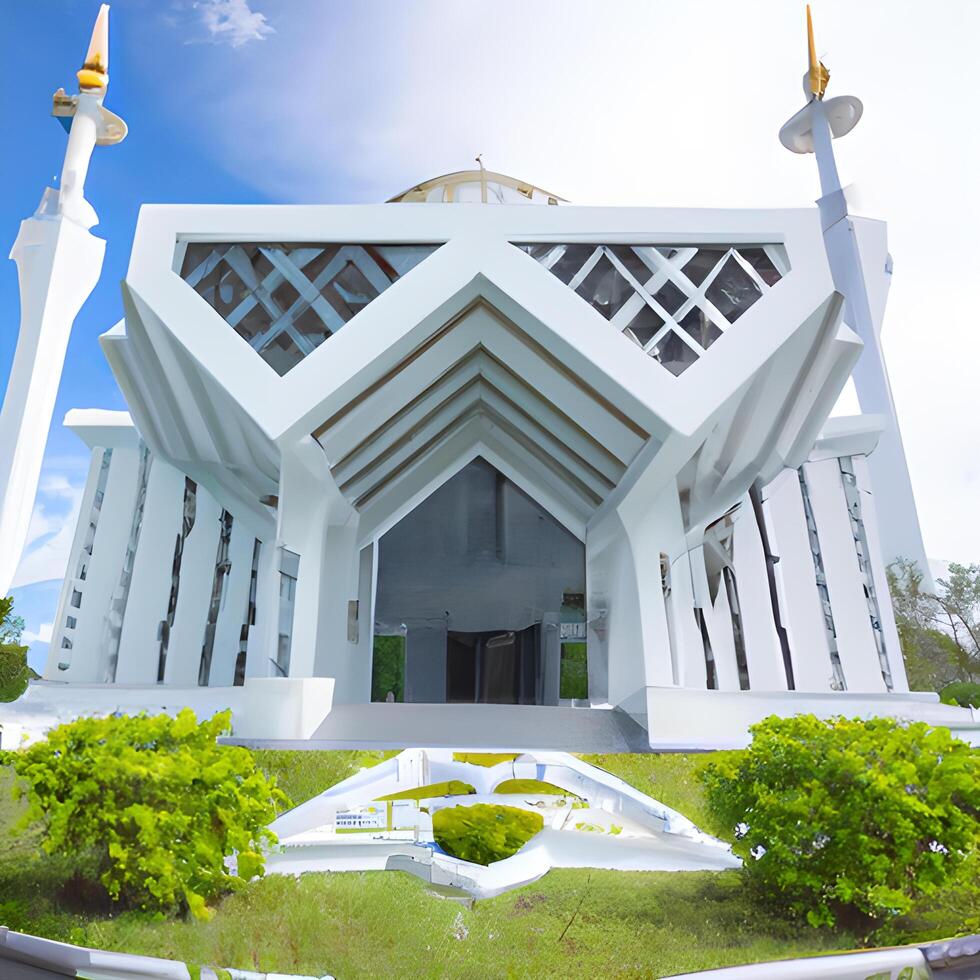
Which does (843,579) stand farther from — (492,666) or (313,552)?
(313,552)

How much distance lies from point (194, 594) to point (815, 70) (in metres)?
31.3

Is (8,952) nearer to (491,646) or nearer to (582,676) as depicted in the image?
(582,676)

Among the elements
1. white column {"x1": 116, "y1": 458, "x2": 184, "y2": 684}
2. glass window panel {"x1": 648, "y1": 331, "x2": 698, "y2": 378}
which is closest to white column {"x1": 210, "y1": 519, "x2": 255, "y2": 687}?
white column {"x1": 116, "y1": 458, "x2": 184, "y2": 684}

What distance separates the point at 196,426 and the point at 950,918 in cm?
1258

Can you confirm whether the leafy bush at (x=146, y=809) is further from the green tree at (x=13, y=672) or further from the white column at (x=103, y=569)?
the white column at (x=103, y=569)

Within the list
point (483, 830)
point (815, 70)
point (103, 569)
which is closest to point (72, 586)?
point (103, 569)

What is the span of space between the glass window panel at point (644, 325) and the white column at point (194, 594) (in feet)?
33.7

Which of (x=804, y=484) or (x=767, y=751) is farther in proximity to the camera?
(x=804, y=484)

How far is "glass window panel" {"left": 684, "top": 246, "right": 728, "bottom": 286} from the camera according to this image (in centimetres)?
1170

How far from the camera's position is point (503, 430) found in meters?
16.4

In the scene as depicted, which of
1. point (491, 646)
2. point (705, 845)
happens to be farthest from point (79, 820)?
point (491, 646)

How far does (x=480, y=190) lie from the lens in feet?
65.8

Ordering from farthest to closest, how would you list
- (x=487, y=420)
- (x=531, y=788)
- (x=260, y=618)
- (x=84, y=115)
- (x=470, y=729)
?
(x=84, y=115)
(x=487, y=420)
(x=260, y=618)
(x=470, y=729)
(x=531, y=788)

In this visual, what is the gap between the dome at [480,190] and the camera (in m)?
20.1
